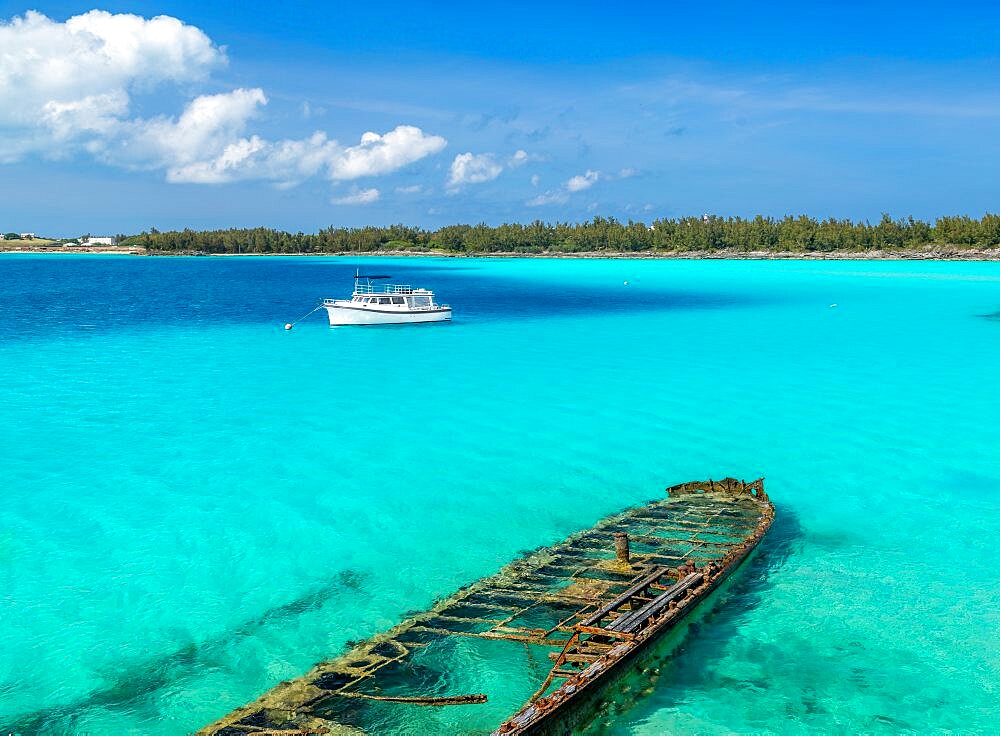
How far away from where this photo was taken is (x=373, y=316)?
2625 inches

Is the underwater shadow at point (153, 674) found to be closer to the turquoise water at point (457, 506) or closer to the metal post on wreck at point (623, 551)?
the turquoise water at point (457, 506)

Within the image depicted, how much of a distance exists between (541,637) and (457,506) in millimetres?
8841

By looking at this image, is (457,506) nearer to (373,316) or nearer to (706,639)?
(706,639)

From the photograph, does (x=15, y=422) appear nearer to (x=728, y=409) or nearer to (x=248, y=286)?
(x=728, y=409)

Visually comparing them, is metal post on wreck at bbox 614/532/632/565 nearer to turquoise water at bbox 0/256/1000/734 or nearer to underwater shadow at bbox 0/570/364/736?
turquoise water at bbox 0/256/1000/734

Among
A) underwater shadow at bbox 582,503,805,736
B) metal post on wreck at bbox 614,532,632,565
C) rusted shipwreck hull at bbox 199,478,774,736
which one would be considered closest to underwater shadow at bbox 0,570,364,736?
rusted shipwreck hull at bbox 199,478,774,736

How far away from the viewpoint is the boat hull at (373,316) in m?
66.6

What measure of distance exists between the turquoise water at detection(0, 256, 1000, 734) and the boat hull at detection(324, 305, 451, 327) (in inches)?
479

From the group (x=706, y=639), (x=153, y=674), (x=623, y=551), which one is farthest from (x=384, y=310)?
(x=706, y=639)

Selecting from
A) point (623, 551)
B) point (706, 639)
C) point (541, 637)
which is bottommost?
point (706, 639)

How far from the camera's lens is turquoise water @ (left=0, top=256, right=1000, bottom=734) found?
13.8 meters

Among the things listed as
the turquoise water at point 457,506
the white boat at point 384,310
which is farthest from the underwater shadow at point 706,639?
the white boat at point 384,310

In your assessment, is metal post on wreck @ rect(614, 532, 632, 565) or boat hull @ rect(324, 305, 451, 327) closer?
metal post on wreck @ rect(614, 532, 632, 565)

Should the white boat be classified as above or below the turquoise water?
above
